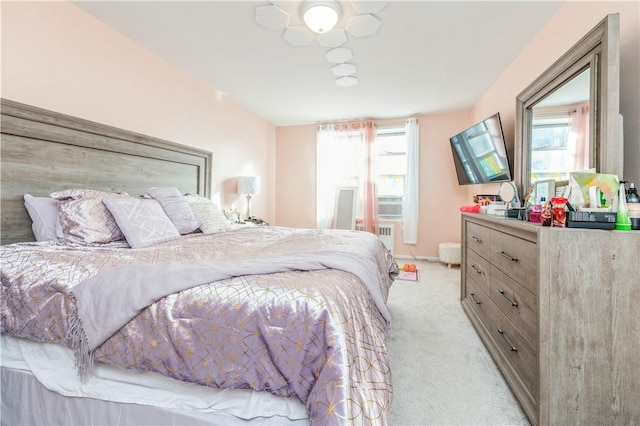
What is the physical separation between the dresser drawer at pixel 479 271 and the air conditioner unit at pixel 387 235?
2.30m

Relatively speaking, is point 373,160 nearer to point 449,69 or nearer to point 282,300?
point 449,69

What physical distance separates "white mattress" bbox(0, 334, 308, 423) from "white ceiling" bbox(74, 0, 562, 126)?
7.61 feet

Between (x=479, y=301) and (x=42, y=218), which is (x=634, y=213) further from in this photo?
(x=42, y=218)

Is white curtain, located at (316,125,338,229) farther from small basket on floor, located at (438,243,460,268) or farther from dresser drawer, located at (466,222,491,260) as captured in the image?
dresser drawer, located at (466,222,491,260)

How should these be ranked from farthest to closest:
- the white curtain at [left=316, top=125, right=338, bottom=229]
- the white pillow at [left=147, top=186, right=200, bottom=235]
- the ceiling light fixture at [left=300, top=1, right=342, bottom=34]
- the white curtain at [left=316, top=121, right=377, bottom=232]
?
1. the white curtain at [left=316, top=125, right=338, bottom=229]
2. the white curtain at [left=316, top=121, right=377, bottom=232]
3. the white pillow at [left=147, top=186, right=200, bottom=235]
4. the ceiling light fixture at [left=300, top=1, right=342, bottom=34]

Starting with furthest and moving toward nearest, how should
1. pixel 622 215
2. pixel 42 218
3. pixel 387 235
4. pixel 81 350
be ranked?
pixel 387 235, pixel 42 218, pixel 622 215, pixel 81 350

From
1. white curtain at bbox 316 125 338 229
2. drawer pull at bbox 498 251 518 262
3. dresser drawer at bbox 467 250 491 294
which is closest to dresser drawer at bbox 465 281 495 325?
dresser drawer at bbox 467 250 491 294

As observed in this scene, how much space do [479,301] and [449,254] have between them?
2104 mm

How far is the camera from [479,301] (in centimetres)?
226

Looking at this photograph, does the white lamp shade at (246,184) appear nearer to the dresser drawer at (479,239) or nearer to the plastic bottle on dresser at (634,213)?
the dresser drawer at (479,239)

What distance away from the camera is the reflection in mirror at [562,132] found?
1599 mm

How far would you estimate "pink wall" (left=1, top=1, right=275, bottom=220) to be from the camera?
72.0 inches

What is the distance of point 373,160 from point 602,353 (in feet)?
13.2

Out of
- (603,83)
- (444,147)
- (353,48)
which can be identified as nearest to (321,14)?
(353,48)
